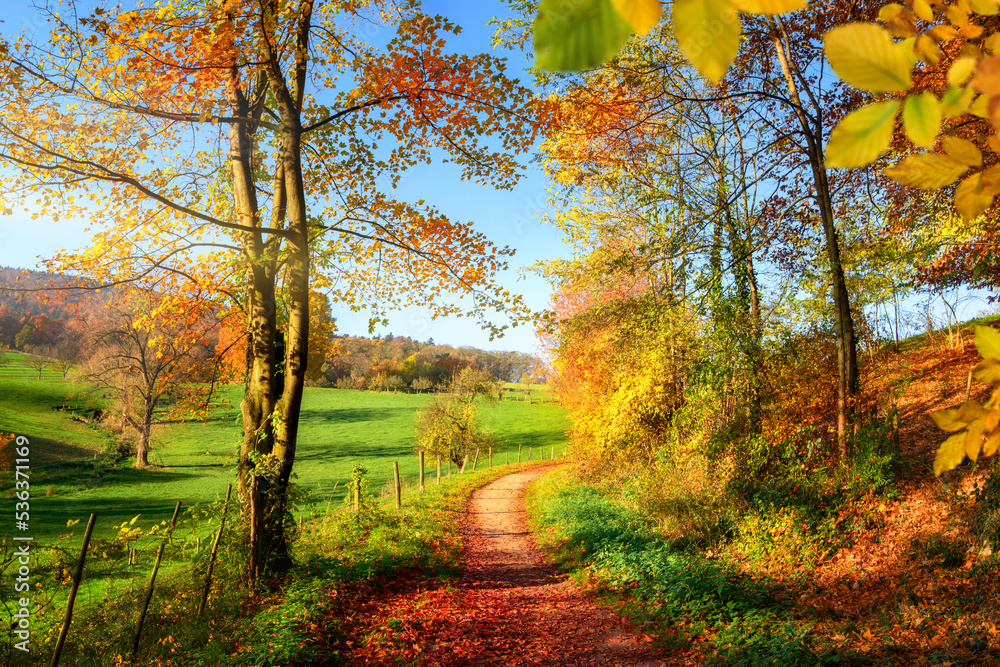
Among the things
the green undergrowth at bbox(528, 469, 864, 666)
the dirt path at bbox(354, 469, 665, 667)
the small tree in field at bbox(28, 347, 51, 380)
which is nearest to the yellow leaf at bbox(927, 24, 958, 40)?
the green undergrowth at bbox(528, 469, 864, 666)

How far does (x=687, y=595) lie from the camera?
6297 millimetres

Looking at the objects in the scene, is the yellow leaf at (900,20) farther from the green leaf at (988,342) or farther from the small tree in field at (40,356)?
the small tree in field at (40,356)

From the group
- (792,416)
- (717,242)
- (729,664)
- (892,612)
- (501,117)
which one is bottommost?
(729,664)

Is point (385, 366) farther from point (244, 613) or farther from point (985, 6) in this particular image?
point (985, 6)

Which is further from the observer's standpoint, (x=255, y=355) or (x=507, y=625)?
(x=255, y=355)

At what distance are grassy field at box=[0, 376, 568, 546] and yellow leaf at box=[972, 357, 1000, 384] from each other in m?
15.8

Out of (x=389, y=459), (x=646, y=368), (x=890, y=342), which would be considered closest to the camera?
(x=890, y=342)

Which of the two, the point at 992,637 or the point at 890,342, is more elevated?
the point at 890,342

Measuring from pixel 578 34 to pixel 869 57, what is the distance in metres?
0.30

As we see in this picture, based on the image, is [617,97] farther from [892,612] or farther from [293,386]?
[892,612]

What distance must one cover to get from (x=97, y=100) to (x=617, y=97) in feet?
23.7

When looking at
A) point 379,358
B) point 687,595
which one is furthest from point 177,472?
point 379,358

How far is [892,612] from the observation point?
5016 millimetres

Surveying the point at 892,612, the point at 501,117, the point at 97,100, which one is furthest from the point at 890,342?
the point at 97,100
